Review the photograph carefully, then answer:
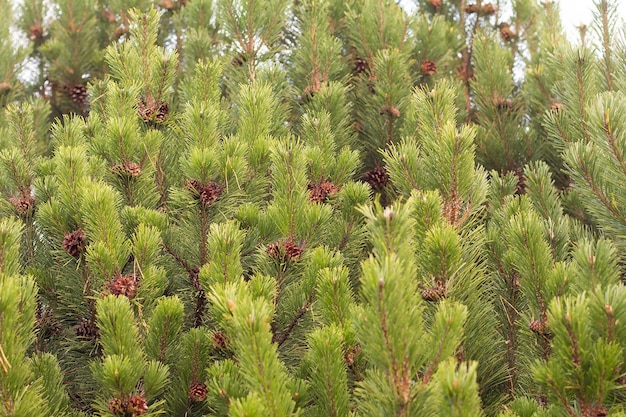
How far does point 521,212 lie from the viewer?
2.01 m

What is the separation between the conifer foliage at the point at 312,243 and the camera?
1.55 meters

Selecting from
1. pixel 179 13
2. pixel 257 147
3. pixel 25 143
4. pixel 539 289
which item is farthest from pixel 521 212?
pixel 179 13

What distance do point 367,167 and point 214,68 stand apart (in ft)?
3.03

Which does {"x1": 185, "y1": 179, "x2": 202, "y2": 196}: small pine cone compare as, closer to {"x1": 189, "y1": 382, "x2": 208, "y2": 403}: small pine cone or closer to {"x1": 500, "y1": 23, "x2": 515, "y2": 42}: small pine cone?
{"x1": 189, "y1": 382, "x2": 208, "y2": 403}: small pine cone

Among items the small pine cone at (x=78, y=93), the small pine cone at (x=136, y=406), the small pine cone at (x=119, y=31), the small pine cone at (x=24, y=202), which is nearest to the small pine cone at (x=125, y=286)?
the small pine cone at (x=136, y=406)

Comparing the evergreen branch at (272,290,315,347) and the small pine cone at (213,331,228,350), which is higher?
the evergreen branch at (272,290,315,347)

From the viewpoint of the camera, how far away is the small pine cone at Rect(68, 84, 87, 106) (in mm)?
3900

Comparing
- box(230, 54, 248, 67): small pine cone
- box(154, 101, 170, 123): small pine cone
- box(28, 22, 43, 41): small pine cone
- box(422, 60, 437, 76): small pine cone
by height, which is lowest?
box(154, 101, 170, 123): small pine cone

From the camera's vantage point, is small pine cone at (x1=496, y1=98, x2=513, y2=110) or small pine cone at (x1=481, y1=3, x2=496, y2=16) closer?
small pine cone at (x1=496, y1=98, x2=513, y2=110)

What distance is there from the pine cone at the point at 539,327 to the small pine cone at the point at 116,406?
105cm

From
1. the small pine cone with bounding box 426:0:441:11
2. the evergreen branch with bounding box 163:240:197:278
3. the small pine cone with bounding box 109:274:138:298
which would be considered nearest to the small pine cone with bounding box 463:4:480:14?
the small pine cone with bounding box 426:0:441:11

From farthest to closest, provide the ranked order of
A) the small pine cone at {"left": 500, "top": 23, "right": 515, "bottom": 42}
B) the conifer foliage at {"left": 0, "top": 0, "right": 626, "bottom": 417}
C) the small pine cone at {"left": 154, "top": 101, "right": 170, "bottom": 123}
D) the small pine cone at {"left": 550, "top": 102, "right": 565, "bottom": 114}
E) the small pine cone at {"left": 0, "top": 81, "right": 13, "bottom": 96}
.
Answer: the small pine cone at {"left": 500, "top": 23, "right": 515, "bottom": 42} → the small pine cone at {"left": 0, "top": 81, "right": 13, "bottom": 96} → the small pine cone at {"left": 550, "top": 102, "right": 565, "bottom": 114} → the small pine cone at {"left": 154, "top": 101, "right": 170, "bottom": 123} → the conifer foliage at {"left": 0, "top": 0, "right": 626, "bottom": 417}

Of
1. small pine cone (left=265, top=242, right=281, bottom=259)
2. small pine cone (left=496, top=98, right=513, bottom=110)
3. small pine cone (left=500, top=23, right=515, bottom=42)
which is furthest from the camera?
small pine cone (left=500, top=23, right=515, bottom=42)

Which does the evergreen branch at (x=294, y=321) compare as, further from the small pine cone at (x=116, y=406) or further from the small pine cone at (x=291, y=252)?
the small pine cone at (x=116, y=406)
